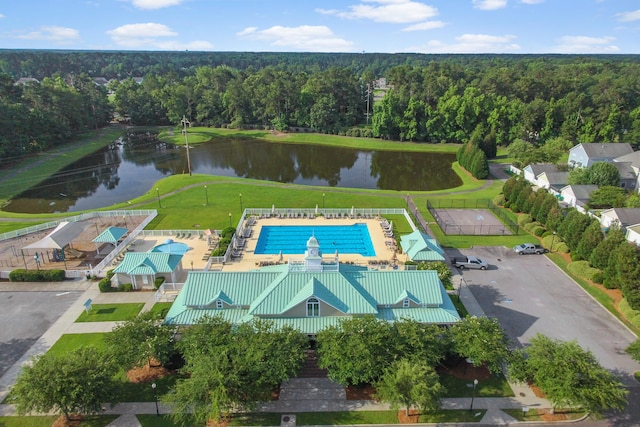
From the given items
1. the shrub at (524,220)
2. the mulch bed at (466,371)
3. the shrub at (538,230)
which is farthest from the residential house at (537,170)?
the mulch bed at (466,371)

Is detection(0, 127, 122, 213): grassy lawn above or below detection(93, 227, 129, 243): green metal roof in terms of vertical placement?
below

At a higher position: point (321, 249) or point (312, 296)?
point (312, 296)

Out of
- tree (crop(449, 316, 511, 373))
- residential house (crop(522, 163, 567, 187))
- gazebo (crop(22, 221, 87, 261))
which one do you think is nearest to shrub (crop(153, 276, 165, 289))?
Answer: gazebo (crop(22, 221, 87, 261))

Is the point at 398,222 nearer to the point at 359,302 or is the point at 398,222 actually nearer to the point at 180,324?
the point at 359,302

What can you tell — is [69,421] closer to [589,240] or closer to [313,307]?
[313,307]

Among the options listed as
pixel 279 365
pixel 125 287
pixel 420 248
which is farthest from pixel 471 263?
pixel 125 287

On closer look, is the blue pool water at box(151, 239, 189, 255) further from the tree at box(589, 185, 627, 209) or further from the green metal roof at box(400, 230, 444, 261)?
the tree at box(589, 185, 627, 209)

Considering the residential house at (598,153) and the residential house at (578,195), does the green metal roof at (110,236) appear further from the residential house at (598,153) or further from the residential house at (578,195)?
the residential house at (598,153)
